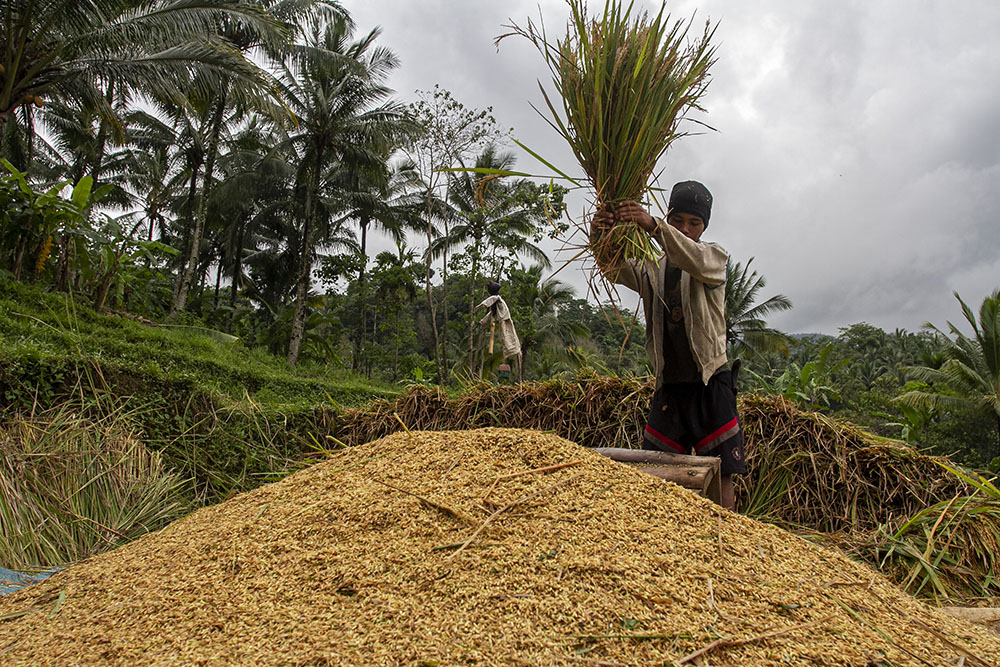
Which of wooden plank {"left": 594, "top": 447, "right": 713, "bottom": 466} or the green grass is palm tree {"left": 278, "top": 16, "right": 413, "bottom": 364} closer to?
the green grass

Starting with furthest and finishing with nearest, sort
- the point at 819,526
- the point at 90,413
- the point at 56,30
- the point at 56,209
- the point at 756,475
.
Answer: the point at 56,30 < the point at 56,209 < the point at 90,413 < the point at 756,475 < the point at 819,526

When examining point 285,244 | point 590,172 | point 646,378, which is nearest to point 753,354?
point 285,244

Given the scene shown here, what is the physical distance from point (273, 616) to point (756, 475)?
7.38 ft

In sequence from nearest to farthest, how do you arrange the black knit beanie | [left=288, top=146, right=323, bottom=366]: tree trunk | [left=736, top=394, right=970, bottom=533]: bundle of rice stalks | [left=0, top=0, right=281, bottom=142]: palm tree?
the black knit beanie → [left=736, top=394, right=970, bottom=533]: bundle of rice stalks → [left=0, top=0, right=281, bottom=142]: palm tree → [left=288, top=146, right=323, bottom=366]: tree trunk

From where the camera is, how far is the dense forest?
283 inches

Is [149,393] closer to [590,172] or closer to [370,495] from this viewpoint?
[370,495]

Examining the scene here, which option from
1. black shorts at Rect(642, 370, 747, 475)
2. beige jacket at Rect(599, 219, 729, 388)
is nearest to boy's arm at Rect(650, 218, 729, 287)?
beige jacket at Rect(599, 219, 729, 388)

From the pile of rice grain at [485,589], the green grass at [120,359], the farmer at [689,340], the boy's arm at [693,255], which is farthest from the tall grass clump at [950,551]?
the green grass at [120,359]

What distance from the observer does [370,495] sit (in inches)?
57.1

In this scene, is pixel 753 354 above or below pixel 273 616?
above

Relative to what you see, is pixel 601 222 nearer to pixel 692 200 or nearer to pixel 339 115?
pixel 692 200

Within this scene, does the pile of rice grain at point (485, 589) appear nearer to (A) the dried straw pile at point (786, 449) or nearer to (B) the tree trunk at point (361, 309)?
(A) the dried straw pile at point (786, 449)

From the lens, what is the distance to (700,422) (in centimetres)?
203

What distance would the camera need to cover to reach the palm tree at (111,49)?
276 inches
